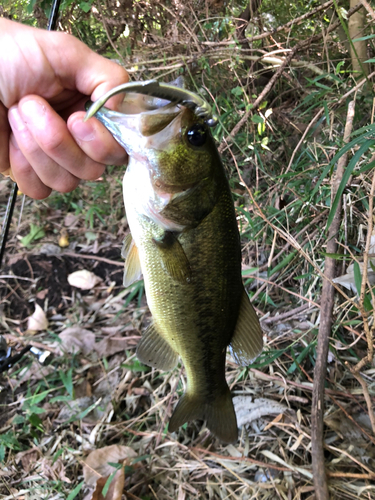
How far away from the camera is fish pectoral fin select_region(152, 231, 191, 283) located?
4.33 ft

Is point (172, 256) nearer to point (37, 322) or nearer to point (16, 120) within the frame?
point (16, 120)

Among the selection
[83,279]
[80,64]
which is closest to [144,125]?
[80,64]

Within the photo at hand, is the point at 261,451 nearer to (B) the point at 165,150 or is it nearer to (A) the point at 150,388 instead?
(A) the point at 150,388

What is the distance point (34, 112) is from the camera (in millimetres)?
1256

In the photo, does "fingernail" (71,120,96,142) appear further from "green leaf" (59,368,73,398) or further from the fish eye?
"green leaf" (59,368,73,398)

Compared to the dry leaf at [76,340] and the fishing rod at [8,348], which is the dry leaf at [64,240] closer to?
the dry leaf at [76,340]

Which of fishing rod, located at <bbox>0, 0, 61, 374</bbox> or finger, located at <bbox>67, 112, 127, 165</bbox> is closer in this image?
finger, located at <bbox>67, 112, 127, 165</bbox>

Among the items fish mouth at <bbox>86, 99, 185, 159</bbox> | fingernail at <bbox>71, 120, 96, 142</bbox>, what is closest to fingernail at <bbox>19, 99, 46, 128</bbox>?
fingernail at <bbox>71, 120, 96, 142</bbox>

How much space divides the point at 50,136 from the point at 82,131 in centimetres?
12

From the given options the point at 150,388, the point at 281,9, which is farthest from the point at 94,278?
the point at 281,9

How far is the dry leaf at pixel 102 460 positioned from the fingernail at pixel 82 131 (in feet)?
5.98

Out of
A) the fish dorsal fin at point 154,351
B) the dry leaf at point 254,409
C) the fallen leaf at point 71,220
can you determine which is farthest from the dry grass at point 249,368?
the fallen leaf at point 71,220

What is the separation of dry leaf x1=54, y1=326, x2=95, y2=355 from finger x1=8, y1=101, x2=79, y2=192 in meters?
1.68

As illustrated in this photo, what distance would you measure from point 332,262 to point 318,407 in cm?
72
